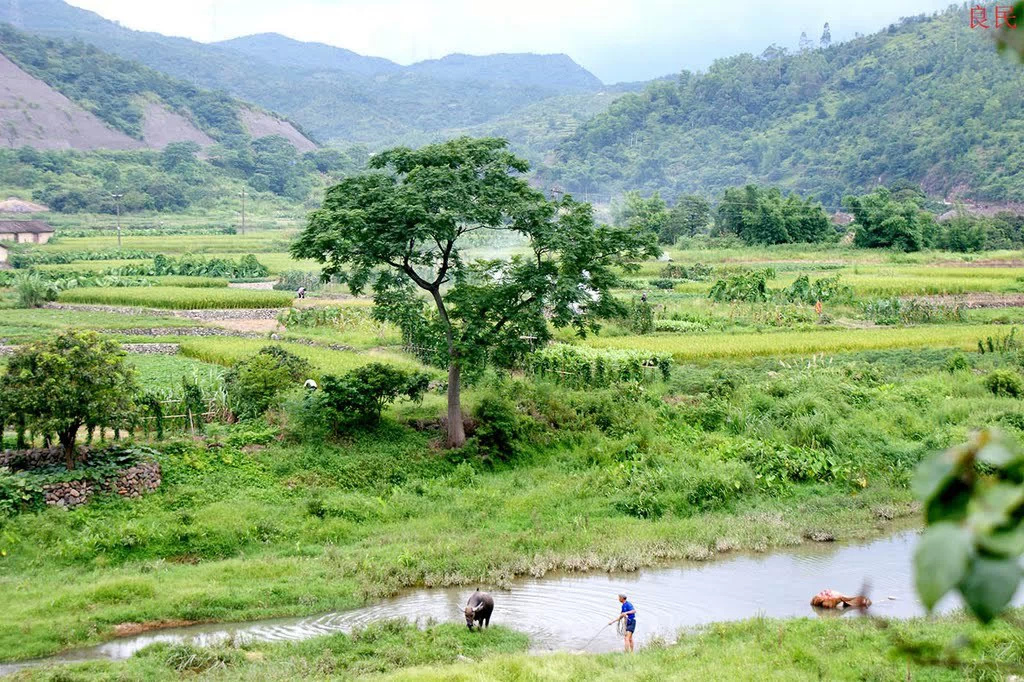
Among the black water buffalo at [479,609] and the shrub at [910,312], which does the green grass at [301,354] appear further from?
the shrub at [910,312]

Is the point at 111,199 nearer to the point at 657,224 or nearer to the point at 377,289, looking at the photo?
the point at 657,224

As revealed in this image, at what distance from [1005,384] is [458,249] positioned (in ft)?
46.0

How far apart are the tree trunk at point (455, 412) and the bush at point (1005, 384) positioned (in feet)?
44.0

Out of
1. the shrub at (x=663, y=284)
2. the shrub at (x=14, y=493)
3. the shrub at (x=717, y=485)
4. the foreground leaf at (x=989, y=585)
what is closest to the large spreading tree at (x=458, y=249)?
the shrub at (x=717, y=485)

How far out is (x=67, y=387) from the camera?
16016 mm

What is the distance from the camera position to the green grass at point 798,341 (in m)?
28.9

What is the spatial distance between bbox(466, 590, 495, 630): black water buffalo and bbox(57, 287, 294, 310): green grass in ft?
96.0

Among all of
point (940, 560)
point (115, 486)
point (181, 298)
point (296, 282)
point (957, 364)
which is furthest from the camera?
point (296, 282)

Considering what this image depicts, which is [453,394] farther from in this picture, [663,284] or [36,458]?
[663,284]

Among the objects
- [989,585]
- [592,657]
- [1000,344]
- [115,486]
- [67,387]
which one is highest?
[989,585]

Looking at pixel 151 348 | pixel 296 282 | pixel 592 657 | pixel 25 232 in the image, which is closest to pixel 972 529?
pixel 592 657

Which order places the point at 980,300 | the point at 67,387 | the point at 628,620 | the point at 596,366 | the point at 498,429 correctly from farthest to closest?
1. the point at 980,300
2. the point at 596,366
3. the point at 498,429
4. the point at 67,387
5. the point at 628,620

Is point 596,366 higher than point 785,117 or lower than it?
lower

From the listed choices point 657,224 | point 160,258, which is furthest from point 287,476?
point 657,224
